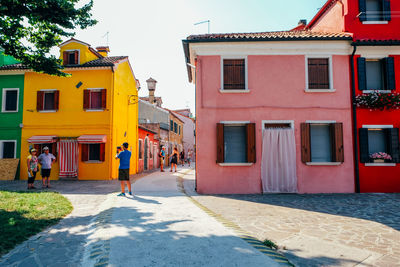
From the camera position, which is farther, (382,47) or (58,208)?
(382,47)

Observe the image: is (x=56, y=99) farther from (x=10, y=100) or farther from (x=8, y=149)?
(x=8, y=149)

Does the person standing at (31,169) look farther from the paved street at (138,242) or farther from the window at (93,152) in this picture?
the paved street at (138,242)

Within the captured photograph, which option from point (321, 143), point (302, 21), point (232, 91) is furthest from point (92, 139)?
point (302, 21)

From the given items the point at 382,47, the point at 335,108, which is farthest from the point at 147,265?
the point at 382,47

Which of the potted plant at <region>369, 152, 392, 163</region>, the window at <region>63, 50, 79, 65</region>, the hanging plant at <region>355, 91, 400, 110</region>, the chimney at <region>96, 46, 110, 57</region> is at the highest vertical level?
the chimney at <region>96, 46, 110, 57</region>

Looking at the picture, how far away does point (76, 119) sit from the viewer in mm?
15273

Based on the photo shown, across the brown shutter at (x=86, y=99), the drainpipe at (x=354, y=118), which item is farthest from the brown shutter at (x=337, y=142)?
the brown shutter at (x=86, y=99)

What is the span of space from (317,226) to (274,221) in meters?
0.87

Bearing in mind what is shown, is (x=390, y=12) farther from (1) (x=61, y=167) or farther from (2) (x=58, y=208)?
(1) (x=61, y=167)

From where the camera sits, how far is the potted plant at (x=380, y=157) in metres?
10.1

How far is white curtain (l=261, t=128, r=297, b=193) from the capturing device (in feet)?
33.0

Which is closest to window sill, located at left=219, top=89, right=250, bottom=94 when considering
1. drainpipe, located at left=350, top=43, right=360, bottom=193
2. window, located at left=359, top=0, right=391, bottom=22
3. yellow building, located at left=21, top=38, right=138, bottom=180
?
drainpipe, located at left=350, top=43, right=360, bottom=193

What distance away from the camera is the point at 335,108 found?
34.4ft

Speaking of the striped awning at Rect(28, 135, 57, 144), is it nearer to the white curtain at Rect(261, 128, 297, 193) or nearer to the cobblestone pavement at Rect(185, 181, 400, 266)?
the cobblestone pavement at Rect(185, 181, 400, 266)
